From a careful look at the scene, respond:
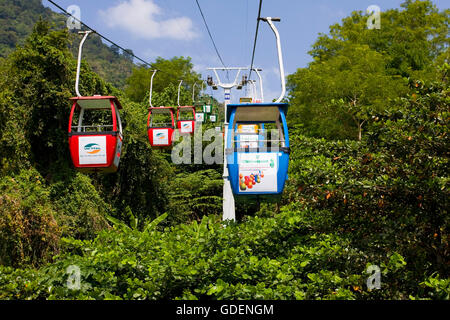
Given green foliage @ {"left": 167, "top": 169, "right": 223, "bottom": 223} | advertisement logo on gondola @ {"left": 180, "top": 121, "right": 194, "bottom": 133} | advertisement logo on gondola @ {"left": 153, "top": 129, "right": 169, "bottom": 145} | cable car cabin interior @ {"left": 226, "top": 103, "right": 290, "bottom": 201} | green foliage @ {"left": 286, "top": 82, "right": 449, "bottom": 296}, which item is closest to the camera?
green foliage @ {"left": 286, "top": 82, "right": 449, "bottom": 296}

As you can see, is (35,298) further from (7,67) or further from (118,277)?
(7,67)

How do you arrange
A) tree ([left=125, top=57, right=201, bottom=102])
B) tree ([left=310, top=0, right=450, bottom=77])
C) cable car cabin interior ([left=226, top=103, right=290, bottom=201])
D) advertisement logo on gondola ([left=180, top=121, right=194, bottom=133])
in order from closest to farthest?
cable car cabin interior ([left=226, top=103, right=290, bottom=201])
advertisement logo on gondola ([left=180, top=121, right=194, bottom=133])
tree ([left=310, top=0, right=450, bottom=77])
tree ([left=125, top=57, right=201, bottom=102])

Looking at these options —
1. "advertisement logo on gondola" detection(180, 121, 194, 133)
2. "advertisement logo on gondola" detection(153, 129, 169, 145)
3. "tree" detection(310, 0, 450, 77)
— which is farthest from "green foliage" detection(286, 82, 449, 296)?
"tree" detection(310, 0, 450, 77)

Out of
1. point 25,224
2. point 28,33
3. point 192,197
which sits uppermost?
point 28,33

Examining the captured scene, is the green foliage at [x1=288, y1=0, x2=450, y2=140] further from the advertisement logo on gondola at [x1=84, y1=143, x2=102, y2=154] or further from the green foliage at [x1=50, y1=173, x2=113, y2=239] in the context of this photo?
the advertisement logo on gondola at [x1=84, y1=143, x2=102, y2=154]

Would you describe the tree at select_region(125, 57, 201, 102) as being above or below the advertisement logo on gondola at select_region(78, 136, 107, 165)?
above

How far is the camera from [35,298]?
5.11 meters

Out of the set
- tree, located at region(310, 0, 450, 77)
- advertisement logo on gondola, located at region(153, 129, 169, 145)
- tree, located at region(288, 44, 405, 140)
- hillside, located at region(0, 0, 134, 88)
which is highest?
hillside, located at region(0, 0, 134, 88)

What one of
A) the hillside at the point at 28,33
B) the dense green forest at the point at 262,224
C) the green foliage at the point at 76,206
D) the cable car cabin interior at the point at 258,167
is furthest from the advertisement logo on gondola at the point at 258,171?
the hillside at the point at 28,33

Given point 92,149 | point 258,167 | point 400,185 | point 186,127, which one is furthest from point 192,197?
point 400,185

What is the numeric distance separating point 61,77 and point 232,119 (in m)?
6.63

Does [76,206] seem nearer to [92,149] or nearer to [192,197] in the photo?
[92,149]

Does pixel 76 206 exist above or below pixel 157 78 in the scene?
below
